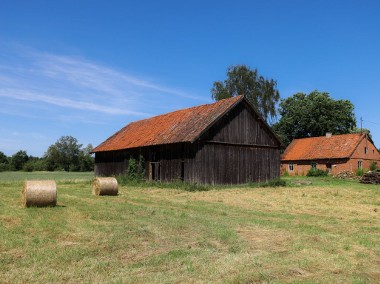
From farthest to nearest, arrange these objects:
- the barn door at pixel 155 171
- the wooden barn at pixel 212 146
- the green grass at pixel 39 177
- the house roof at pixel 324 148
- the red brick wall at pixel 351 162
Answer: the house roof at pixel 324 148
the red brick wall at pixel 351 162
the green grass at pixel 39 177
the barn door at pixel 155 171
the wooden barn at pixel 212 146

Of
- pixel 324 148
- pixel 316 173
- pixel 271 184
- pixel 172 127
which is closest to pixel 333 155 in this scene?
pixel 324 148

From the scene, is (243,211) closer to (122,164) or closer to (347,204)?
(347,204)

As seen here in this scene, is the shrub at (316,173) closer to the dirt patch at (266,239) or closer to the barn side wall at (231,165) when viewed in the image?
the barn side wall at (231,165)

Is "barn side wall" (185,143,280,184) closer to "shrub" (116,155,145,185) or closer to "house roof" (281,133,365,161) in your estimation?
"shrub" (116,155,145,185)

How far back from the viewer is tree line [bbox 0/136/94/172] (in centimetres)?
9512

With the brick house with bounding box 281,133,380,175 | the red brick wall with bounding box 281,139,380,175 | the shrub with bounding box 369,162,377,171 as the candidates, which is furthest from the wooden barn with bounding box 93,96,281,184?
the shrub with bounding box 369,162,377,171

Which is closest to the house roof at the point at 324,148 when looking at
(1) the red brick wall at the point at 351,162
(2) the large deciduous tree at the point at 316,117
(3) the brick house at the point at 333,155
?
(3) the brick house at the point at 333,155

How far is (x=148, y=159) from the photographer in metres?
31.0

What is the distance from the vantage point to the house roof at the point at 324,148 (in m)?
49.7

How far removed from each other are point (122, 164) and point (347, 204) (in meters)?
22.0

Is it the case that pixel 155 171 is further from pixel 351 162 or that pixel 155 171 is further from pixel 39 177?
pixel 351 162

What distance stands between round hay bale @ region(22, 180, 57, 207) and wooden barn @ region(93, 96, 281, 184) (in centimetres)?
1295

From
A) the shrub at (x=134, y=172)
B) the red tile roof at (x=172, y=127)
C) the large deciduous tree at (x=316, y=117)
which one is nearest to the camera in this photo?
the red tile roof at (x=172, y=127)

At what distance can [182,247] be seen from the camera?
26.7 feet
